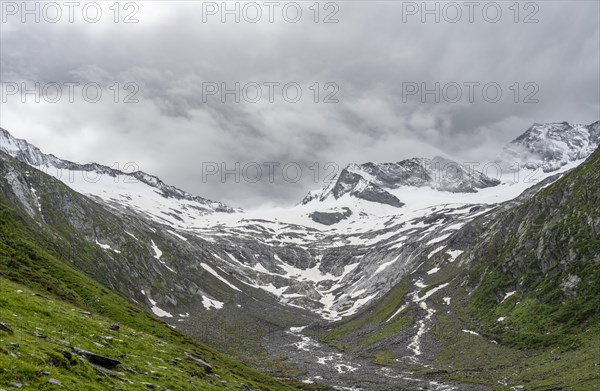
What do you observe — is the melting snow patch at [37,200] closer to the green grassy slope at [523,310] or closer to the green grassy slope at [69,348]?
the green grassy slope at [69,348]

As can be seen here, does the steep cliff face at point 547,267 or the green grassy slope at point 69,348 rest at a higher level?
the steep cliff face at point 547,267

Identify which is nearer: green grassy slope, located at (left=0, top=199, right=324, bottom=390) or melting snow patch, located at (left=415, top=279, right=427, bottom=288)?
green grassy slope, located at (left=0, top=199, right=324, bottom=390)

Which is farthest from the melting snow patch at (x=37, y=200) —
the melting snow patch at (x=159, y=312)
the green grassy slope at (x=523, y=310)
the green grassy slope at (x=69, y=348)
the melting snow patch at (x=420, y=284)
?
the melting snow patch at (x=420, y=284)

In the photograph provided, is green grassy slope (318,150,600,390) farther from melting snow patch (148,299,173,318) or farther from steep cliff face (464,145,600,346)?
melting snow patch (148,299,173,318)

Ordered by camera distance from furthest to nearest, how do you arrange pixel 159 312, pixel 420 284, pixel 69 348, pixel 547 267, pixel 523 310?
pixel 420 284 → pixel 159 312 → pixel 547 267 → pixel 523 310 → pixel 69 348

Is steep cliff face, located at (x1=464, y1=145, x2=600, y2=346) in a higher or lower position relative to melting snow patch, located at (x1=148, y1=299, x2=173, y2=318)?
higher

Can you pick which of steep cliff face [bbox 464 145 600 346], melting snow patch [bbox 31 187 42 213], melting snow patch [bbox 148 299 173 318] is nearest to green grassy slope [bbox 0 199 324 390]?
steep cliff face [bbox 464 145 600 346]

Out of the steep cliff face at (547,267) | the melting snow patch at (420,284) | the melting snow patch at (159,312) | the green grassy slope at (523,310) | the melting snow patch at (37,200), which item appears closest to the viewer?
the green grassy slope at (523,310)

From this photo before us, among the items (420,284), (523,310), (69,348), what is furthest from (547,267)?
(69,348)

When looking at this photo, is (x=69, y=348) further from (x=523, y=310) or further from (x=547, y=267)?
(x=547, y=267)

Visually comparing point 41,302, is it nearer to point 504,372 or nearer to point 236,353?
point 504,372

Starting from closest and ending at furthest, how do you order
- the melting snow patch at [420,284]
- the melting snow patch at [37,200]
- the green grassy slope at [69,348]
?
the green grassy slope at [69,348] < the melting snow patch at [37,200] < the melting snow patch at [420,284]

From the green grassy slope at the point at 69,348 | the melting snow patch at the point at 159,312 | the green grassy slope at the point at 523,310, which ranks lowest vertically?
the green grassy slope at the point at 69,348

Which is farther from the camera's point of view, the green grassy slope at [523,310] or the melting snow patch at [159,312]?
the melting snow patch at [159,312]
